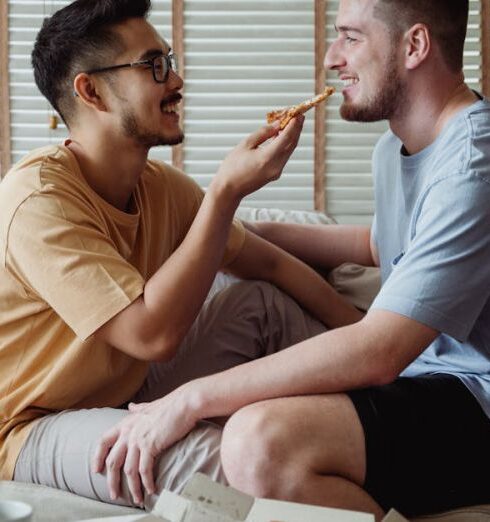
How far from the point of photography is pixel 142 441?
5.48 ft


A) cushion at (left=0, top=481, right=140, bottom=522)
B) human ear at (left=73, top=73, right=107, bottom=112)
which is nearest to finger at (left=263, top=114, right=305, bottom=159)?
human ear at (left=73, top=73, right=107, bottom=112)

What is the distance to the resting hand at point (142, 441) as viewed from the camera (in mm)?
1662

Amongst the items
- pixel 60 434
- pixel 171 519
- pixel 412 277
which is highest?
pixel 412 277

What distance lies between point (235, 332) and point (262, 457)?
27.6 inches

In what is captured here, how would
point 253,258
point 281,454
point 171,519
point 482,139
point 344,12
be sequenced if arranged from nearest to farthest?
point 171,519 < point 281,454 < point 482,139 < point 344,12 < point 253,258

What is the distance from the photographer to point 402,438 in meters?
1.64

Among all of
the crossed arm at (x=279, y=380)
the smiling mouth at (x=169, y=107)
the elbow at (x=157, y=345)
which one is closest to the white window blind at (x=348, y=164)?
the smiling mouth at (x=169, y=107)

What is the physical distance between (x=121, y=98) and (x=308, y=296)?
0.64 metres

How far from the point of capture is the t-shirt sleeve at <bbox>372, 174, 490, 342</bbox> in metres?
1.62

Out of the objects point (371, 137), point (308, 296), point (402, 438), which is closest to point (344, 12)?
point (308, 296)

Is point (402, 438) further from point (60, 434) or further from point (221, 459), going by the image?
point (60, 434)

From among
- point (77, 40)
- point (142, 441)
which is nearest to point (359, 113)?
point (77, 40)

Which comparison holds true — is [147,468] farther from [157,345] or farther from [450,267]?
[450,267]

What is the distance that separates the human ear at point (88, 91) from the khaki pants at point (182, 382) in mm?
534
